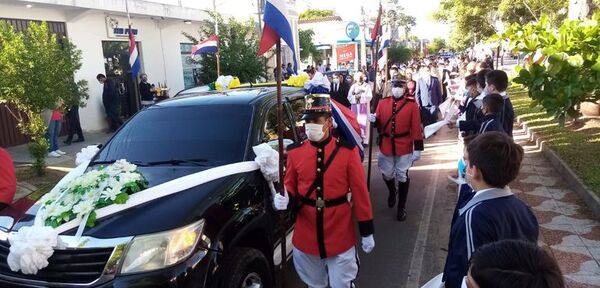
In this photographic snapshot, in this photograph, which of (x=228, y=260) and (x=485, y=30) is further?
(x=485, y=30)

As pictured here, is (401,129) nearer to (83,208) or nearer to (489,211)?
→ (489,211)

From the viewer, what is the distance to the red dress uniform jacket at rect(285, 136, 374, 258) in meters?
3.30

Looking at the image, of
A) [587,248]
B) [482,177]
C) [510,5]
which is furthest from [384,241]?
[510,5]

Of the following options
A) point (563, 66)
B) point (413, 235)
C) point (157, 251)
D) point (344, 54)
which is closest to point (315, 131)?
point (157, 251)

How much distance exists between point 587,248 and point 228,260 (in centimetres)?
372

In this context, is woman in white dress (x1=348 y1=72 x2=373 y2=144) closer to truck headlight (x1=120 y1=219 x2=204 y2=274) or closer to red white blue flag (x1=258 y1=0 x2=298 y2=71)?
red white blue flag (x1=258 y1=0 x2=298 y2=71)

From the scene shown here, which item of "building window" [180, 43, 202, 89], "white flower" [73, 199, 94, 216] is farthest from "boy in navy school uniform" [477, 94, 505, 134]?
"building window" [180, 43, 202, 89]

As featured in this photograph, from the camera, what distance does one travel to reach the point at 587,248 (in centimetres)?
468

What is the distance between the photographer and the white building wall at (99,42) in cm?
1303

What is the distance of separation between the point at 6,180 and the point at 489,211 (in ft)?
13.1

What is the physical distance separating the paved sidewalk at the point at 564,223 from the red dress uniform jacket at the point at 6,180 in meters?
4.90

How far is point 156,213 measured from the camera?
2.87m

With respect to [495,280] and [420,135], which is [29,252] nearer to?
[495,280]

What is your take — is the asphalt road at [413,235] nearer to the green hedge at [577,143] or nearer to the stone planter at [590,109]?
the green hedge at [577,143]
